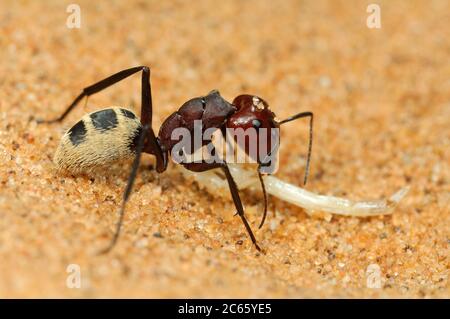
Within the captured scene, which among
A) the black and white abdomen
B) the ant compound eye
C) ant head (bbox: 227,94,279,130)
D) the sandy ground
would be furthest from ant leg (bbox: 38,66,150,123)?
the ant compound eye

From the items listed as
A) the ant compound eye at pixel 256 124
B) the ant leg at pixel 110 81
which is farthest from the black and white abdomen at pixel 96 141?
the ant compound eye at pixel 256 124

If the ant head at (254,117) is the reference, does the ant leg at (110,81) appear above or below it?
above

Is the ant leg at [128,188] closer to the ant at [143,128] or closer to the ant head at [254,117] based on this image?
the ant at [143,128]

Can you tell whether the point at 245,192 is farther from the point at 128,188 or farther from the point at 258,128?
the point at 128,188

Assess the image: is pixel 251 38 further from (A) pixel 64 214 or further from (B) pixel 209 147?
(A) pixel 64 214

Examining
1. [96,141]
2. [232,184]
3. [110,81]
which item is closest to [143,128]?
[96,141]

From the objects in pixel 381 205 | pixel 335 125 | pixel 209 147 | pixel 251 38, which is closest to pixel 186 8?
pixel 251 38
